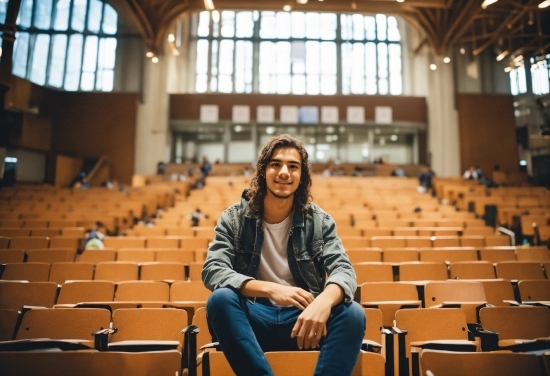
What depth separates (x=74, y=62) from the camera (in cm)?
1498

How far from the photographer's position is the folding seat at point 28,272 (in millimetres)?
3264

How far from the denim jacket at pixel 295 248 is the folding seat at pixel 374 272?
5.79ft

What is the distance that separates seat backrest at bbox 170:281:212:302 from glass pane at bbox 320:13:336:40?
1721cm

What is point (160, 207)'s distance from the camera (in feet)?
27.9

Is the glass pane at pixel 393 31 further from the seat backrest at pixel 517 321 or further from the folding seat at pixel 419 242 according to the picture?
the seat backrest at pixel 517 321

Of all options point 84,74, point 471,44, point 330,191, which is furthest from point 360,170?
point 84,74

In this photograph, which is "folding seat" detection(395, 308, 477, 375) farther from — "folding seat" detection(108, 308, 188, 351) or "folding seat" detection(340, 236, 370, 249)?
"folding seat" detection(340, 236, 370, 249)

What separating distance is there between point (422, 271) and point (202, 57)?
16.4 m

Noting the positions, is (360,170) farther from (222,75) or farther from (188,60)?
(188,60)

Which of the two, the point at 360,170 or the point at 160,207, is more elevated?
the point at 360,170

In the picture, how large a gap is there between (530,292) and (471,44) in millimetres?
14522

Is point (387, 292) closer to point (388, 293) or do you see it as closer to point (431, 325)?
point (388, 293)

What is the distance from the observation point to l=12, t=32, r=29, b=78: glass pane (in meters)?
14.1

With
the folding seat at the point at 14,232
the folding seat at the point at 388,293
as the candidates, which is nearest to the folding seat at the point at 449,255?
the folding seat at the point at 388,293
